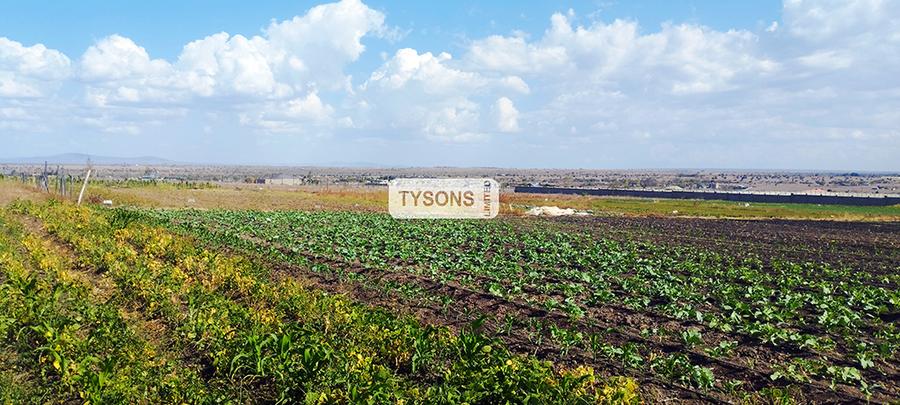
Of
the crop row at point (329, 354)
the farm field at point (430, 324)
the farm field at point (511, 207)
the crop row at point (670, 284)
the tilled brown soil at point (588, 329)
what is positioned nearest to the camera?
the crop row at point (329, 354)

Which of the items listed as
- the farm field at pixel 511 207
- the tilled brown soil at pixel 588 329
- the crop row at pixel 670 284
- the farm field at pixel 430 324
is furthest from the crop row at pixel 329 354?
the farm field at pixel 511 207

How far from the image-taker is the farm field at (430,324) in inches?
287

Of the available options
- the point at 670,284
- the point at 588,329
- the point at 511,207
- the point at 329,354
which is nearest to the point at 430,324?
the point at 588,329

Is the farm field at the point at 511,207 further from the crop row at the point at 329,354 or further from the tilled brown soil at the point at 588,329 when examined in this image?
the crop row at the point at 329,354

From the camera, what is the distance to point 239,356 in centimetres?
748

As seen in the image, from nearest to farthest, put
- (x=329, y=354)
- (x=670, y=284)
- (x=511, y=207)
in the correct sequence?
(x=329, y=354)
(x=670, y=284)
(x=511, y=207)

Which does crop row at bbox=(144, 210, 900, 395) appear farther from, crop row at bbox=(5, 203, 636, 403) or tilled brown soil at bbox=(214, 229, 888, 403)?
crop row at bbox=(5, 203, 636, 403)

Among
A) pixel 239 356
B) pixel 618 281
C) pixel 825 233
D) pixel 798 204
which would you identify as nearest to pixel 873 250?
pixel 825 233

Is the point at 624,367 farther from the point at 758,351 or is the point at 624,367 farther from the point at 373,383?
the point at 373,383

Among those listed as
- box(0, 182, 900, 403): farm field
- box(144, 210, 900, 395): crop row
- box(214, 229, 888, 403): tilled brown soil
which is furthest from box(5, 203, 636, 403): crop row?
box(144, 210, 900, 395): crop row

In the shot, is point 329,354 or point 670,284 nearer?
point 329,354

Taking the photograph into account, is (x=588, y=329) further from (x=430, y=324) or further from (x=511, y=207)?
(x=511, y=207)

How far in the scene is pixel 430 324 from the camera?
36.6ft

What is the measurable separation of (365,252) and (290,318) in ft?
33.9
